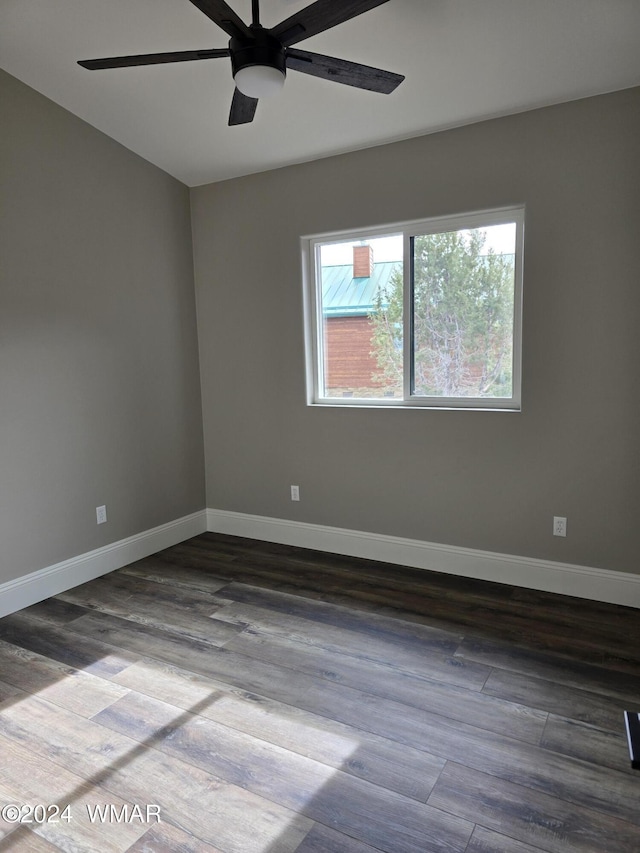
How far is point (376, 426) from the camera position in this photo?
140 inches

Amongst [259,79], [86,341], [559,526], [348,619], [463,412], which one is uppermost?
[259,79]

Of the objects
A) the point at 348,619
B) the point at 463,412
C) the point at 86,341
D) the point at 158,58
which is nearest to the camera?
the point at 158,58

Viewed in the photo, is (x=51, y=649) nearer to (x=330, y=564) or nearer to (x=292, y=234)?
(x=330, y=564)

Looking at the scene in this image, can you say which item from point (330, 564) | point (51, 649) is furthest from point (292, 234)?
point (51, 649)

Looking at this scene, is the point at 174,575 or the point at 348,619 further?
the point at 174,575

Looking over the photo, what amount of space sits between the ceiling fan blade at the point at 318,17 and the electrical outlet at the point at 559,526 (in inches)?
97.9

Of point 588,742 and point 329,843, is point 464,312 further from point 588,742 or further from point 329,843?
point 329,843

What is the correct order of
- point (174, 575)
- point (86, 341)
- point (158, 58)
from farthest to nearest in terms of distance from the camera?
point (174, 575)
point (86, 341)
point (158, 58)

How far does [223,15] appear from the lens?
172 cm

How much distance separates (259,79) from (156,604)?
8.36 feet

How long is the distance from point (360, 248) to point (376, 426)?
3.76ft

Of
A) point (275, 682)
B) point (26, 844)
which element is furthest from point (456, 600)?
point (26, 844)

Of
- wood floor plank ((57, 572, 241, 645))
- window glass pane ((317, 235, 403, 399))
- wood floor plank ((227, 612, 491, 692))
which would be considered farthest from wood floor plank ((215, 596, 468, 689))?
window glass pane ((317, 235, 403, 399))

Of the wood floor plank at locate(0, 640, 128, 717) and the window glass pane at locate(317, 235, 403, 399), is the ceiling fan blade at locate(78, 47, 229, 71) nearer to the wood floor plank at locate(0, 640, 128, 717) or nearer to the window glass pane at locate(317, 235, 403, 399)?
the window glass pane at locate(317, 235, 403, 399)
